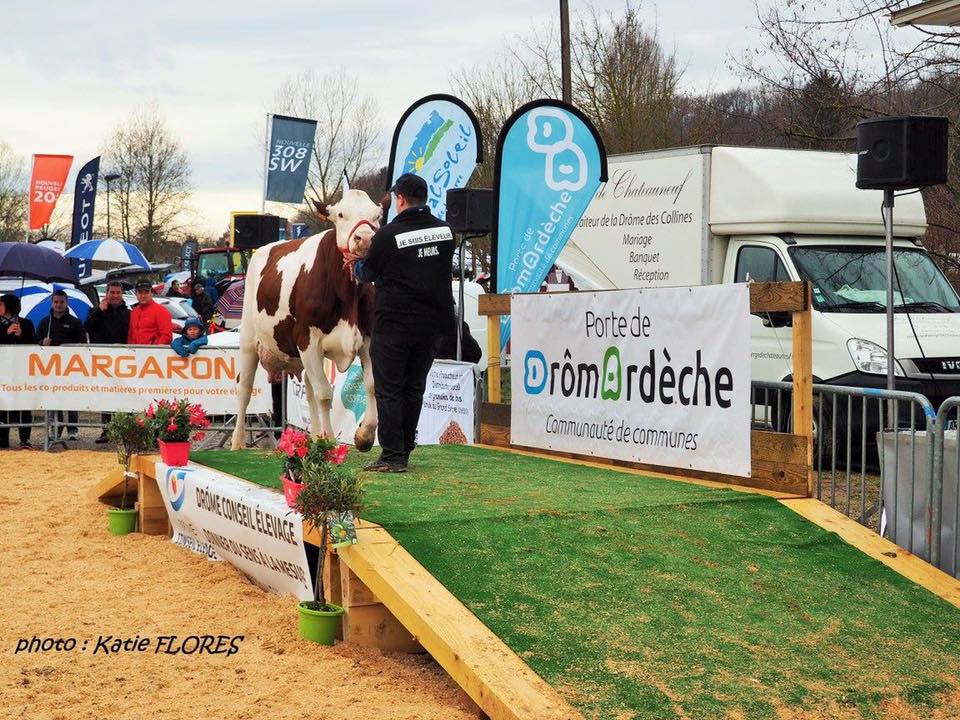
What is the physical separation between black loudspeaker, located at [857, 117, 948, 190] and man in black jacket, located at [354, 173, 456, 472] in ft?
10.7

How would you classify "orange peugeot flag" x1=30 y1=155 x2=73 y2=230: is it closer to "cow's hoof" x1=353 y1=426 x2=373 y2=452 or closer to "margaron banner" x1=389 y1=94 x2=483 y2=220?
"margaron banner" x1=389 y1=94 x2=483 y2=220

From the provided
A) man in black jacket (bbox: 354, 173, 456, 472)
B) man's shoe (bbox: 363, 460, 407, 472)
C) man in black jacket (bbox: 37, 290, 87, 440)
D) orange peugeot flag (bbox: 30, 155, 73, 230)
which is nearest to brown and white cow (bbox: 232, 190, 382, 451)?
man's shoe (bbox: 363, 460, 407, 472)

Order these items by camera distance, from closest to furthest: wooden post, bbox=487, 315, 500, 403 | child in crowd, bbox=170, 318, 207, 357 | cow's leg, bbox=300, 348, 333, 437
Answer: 1. cow's leg, bbox=300, 348, 333, 437
2. wooden post, bbox=487, 315, 500, 403
3. child in crowd, bbox=170, 318, 207, 357

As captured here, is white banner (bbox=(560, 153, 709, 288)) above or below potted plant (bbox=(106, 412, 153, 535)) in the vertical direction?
above

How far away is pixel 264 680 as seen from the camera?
5551mm

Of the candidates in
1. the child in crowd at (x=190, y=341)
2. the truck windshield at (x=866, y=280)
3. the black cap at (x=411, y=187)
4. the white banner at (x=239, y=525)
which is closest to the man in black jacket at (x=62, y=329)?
the child in crowd at (x=190, y=341)

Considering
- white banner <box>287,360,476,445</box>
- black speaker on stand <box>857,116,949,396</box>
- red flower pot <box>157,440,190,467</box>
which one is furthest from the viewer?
white banner <box>287,360,476,445</box>

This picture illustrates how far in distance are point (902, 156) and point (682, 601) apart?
4.61m

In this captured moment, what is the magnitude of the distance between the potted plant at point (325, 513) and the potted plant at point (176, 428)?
319cm

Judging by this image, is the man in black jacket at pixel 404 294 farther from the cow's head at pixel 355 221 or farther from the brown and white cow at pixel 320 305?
the cow's head at pixel 355 221

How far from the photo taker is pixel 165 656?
598 centimetres

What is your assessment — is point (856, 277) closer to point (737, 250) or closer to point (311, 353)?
point (737, 250)

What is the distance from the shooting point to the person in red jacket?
16.3m

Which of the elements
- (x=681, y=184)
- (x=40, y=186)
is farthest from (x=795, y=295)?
(x=40, y=186)
